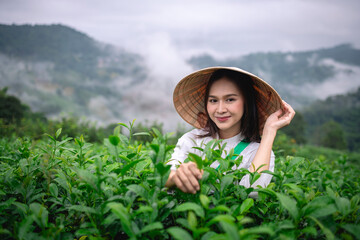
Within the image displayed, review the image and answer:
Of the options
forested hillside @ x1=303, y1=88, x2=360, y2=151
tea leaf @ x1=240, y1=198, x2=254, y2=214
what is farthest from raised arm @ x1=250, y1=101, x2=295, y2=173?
forested hillside @ x1=303, y1=88, x2=360, y2=151

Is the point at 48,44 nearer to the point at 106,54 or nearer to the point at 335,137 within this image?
the point at 106,54

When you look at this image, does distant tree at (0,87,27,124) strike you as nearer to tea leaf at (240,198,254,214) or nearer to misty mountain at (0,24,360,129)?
tea leaf at (240,198,254,214)

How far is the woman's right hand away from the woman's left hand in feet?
2.95

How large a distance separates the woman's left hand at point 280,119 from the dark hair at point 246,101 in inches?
7.7

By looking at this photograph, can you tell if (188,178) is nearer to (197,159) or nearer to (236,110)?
(197,159)

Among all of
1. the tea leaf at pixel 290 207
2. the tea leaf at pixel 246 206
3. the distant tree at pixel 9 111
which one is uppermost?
the tea leaf at pixel 290 207

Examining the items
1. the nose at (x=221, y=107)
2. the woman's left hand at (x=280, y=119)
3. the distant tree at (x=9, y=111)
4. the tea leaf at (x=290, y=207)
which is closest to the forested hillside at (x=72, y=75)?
the distant tree at (x=9, y=111)

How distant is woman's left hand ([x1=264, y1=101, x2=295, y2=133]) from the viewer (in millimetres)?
1656

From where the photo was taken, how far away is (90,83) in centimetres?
10325

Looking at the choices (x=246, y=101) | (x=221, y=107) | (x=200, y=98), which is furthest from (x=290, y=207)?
(x=200, y=98)

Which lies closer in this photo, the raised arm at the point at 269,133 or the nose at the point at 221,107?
the raised arm at the point at 269,133

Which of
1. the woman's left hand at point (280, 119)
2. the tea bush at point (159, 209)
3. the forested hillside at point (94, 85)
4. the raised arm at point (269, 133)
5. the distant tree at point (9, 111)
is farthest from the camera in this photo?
the forested hillside at point (94, 85)

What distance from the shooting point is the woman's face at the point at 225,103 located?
5.78ft

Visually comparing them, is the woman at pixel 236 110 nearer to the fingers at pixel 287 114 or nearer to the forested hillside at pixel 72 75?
the fingers at pixel 287 114
